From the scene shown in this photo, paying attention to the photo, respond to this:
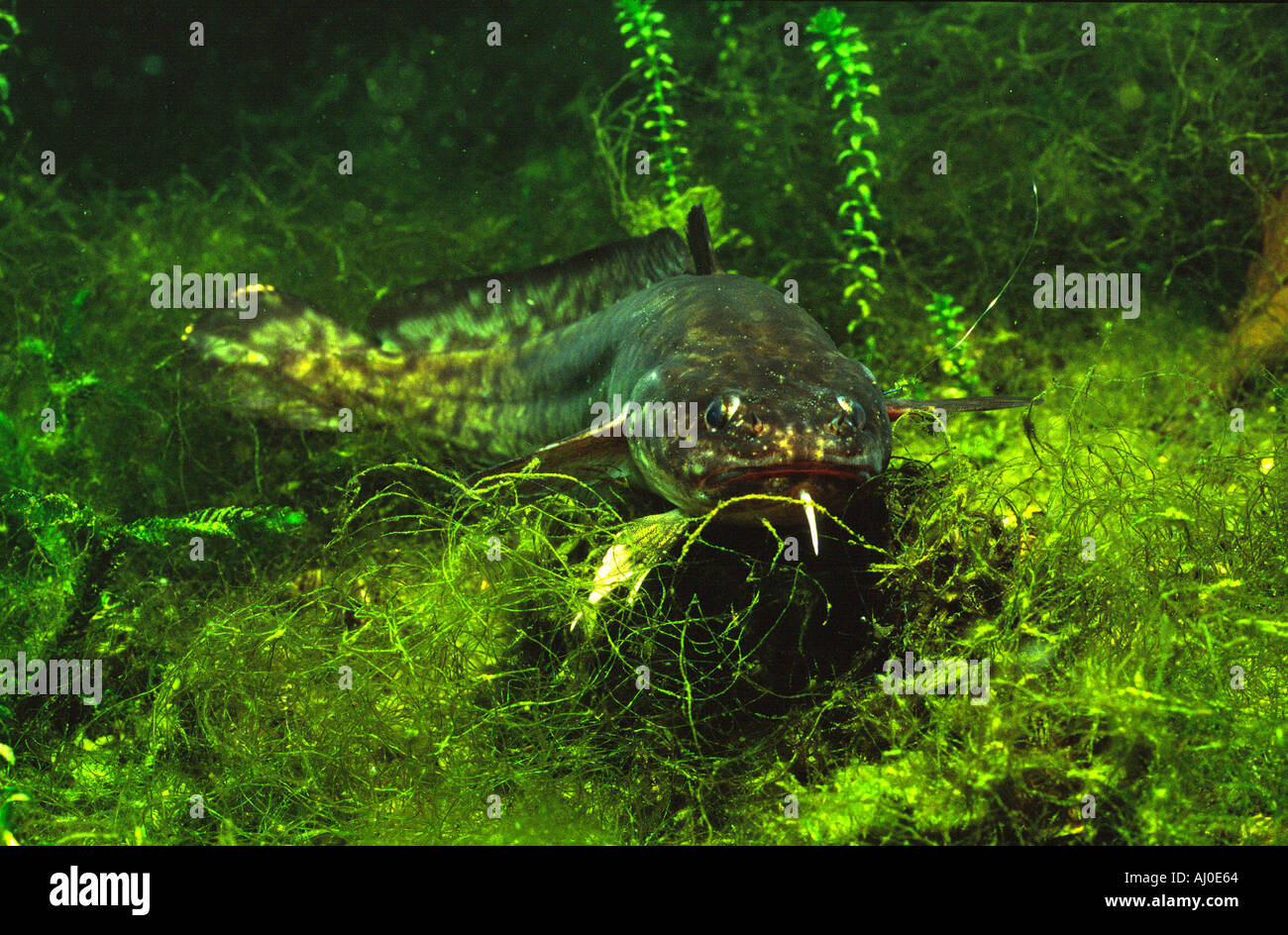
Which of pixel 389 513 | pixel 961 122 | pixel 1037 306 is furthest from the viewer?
pixel 961 122

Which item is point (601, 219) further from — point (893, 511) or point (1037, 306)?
point (893, 511)

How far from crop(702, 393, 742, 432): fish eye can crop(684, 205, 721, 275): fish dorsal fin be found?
142 cm

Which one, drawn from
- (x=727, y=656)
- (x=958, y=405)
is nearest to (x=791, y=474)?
(x=727, y=656)

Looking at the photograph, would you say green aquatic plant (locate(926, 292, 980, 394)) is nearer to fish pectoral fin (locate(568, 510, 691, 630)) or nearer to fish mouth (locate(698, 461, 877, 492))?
fish mouth (locate(698, 461, 877, 492))

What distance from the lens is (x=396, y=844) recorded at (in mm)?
2584

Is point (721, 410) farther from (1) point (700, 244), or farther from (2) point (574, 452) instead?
(1) point (700, 244)

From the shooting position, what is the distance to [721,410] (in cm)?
273

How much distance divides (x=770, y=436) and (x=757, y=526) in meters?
0.38

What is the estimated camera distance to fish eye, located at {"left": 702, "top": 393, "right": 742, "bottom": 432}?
2.71m

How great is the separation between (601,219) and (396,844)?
5615mm

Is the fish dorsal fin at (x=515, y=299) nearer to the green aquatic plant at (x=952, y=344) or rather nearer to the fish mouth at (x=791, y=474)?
the green aquatic plant at (x=952, y=344)

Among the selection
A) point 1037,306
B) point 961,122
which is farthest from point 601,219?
point 1037,306

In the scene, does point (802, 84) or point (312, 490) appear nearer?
point (312, 490)

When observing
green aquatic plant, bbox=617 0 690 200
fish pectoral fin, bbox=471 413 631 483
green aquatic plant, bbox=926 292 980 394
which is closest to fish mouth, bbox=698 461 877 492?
fish pectoral fin, bbox=471 413 631 483
